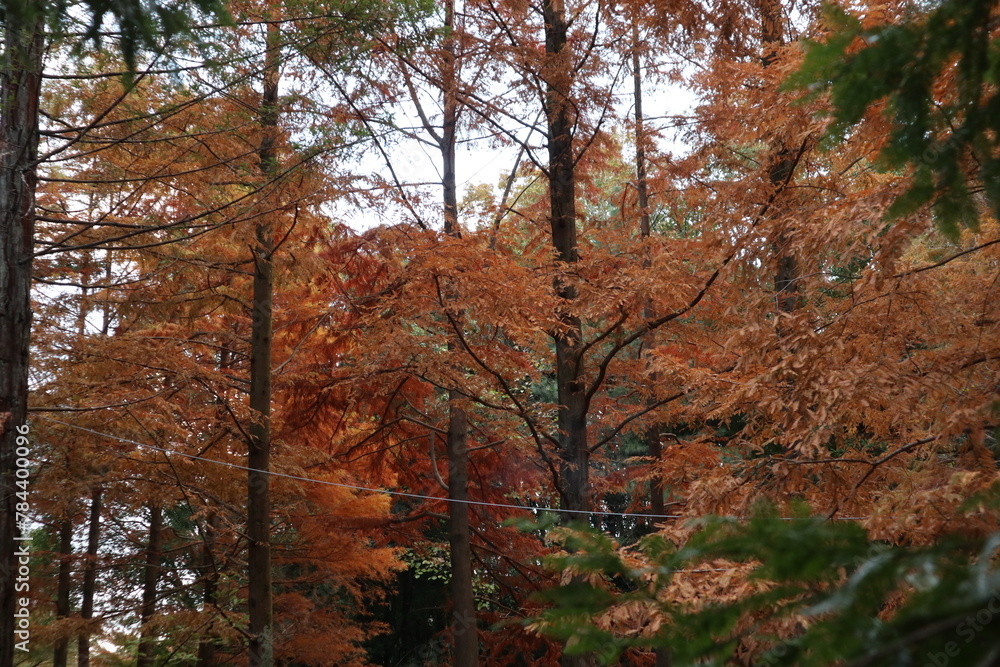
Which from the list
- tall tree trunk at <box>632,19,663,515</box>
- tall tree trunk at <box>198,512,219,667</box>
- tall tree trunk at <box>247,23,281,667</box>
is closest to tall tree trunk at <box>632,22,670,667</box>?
tall tree trunk at <box>632,19,663,515</box>

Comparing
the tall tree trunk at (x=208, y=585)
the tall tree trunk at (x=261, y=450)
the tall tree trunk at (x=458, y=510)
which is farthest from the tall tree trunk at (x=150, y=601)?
the tall tree trunk at (x=458, y=510)

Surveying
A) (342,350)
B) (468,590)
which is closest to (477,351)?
(342,350)

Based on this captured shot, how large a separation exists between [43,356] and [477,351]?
470cm

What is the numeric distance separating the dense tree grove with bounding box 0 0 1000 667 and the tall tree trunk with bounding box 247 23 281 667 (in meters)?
0.05

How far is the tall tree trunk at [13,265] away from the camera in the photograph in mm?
4746

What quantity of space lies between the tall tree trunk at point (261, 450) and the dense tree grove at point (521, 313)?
0.05 m

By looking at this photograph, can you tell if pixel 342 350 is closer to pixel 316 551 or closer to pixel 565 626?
pixel 316 551

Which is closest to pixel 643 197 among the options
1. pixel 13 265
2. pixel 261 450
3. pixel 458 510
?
pixel 458 510

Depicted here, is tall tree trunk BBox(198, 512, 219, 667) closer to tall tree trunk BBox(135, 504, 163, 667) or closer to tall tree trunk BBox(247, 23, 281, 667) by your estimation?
tall tree trunk BBox(135, 504, 163, 667)

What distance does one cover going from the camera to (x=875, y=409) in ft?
17.9

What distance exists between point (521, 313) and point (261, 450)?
361cm

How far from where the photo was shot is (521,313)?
6.95 meters

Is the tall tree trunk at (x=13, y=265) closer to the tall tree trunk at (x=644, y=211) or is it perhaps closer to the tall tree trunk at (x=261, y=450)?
the tall tree trunk at (x=261, y=450)

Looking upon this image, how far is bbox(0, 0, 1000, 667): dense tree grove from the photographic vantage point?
73.1 inches
